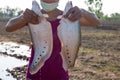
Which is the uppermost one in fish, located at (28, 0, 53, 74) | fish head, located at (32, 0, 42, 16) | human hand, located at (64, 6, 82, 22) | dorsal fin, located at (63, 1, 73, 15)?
fish head, located at (32, 0, 42, 16)

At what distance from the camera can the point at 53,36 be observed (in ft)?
8.41

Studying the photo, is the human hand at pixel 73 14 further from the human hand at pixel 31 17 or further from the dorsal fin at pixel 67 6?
the human hand at pixel 31 17

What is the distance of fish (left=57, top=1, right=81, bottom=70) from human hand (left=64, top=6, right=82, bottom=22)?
0.08ft

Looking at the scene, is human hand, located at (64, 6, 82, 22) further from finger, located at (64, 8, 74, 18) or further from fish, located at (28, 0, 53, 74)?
fish, located at (28, 0, 53, 74)

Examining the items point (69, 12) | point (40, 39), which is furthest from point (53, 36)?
point (69, 12)

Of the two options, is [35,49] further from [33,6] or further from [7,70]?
[7,70]

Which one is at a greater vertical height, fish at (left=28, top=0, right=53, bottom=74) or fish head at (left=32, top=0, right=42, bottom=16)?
fish head at (left=32, top=0, right=42, bottom=16)

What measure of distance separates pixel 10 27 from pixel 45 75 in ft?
1.47

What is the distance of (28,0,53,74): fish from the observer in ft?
8.04

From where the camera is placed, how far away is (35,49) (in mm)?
2521

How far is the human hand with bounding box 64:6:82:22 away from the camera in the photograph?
2.46 meters

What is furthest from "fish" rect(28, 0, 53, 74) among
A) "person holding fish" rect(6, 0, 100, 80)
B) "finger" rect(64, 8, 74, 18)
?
"finger" rect(64, 8, 74, 18)

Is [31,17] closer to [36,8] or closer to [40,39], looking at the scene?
[36,8]

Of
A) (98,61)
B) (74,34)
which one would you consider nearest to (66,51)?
(74,34)
